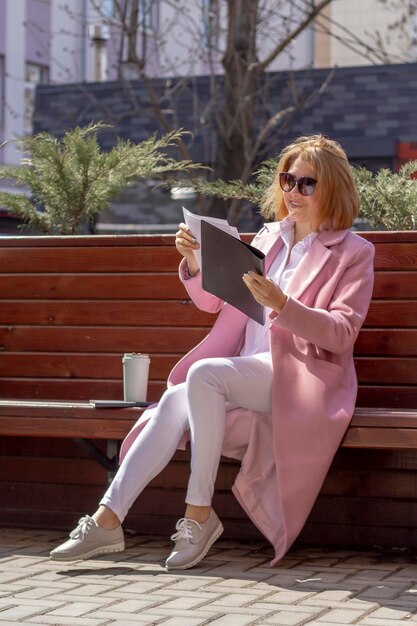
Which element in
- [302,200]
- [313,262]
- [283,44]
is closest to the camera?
[313,262]

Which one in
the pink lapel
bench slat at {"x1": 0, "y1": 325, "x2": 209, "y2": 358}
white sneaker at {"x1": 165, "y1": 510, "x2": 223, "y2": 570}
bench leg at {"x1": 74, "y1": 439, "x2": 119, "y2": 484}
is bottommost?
white sneaker at {"x1": 165, "y1": 510, "x2": 223, "y2": 570}

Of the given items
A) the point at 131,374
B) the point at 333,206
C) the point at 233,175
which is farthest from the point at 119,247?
the point at 233,175

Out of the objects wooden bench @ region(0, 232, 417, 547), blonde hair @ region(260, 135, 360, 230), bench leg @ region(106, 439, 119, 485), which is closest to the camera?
blonde hair @ region(260, 135, 360, 230)

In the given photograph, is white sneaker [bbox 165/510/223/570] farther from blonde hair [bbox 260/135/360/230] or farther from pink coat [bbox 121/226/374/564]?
blonde hair [bbox 260/135/360/230]

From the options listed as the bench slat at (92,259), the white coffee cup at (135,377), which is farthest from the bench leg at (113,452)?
the bench slat at (92,259)

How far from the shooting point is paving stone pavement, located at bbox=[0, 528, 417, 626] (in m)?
4.02

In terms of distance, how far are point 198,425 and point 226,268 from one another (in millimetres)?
548

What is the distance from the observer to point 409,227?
5.78 meters

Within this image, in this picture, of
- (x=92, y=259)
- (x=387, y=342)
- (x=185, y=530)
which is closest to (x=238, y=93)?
(x=92, y=259)

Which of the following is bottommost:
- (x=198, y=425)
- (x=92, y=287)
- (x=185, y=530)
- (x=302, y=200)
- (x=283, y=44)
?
(x=185, y=530)

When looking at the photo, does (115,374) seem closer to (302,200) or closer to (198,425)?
(198,425)

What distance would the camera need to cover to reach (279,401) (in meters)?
4.91

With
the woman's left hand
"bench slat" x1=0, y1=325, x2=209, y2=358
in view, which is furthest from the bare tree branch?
the woman's left hand

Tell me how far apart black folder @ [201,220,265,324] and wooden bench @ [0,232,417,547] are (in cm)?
61
